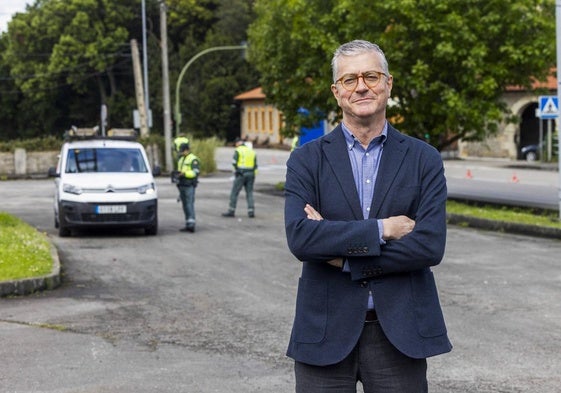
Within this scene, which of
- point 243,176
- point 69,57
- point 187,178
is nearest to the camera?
point 187,178

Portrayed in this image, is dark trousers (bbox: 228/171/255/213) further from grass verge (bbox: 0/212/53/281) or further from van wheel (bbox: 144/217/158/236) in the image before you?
grass verge (bbox: 0/212/53/281)

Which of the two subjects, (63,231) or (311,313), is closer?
(311,313)

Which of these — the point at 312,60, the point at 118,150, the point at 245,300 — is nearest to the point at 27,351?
the point at 245,300

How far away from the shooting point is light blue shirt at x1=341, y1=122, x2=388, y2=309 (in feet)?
13.1

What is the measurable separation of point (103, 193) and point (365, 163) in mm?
15452

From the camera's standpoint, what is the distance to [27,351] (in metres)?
8.78

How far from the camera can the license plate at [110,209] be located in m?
18.9

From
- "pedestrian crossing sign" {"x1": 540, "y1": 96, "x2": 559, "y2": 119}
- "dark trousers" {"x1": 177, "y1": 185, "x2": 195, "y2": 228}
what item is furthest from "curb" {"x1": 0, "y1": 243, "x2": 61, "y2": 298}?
"pedestrian crossing sign" {"x1": 540, "y1": 96, "x2": 559, "y2": 119}

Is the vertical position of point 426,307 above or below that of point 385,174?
below

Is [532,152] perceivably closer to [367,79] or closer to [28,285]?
[28,285]

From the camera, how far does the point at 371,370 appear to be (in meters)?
3.91

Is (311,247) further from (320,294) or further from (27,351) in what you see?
(27,351)

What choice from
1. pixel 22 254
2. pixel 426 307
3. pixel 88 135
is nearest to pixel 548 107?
pixel 88 135

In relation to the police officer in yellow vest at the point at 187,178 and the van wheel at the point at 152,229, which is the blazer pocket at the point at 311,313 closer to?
the van wheel at the point at 152,229
